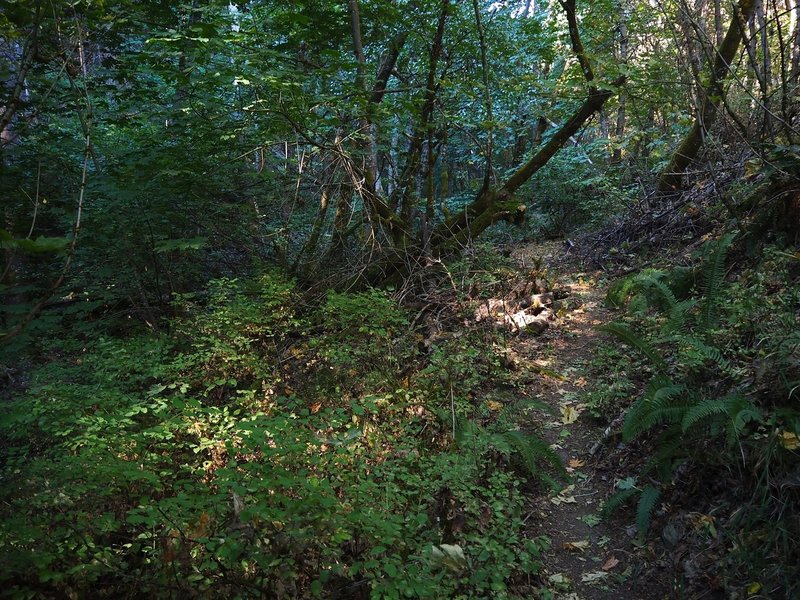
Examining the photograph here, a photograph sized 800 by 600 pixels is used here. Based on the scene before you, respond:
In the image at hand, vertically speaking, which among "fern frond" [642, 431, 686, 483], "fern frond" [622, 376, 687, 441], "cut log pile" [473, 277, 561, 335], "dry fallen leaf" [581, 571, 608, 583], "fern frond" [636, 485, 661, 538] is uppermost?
"cut log pile" [473, 277, 561, 335]

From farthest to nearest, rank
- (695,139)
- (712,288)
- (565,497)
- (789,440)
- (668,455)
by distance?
(695,139) < (712,288) < (565,497) < (668,455) < (789,440)

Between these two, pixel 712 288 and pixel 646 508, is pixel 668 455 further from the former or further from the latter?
pixel 712 288

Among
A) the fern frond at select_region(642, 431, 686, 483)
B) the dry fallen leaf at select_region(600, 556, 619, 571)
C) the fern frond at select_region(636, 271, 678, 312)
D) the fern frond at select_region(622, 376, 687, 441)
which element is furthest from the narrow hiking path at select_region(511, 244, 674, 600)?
the fern frond at select_region(636, 271, 678, 312)

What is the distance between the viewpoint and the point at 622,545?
3648 millimetres

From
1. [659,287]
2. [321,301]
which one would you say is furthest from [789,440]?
[321,301]

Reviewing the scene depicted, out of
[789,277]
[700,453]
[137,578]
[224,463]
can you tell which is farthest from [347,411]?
[789,277]

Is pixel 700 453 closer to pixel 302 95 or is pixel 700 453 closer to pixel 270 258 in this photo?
pixel 302 95

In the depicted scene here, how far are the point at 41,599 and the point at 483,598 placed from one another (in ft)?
8.01

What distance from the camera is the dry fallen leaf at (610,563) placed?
11.5ft

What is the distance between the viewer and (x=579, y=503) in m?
4.19

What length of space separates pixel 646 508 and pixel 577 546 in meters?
0.62

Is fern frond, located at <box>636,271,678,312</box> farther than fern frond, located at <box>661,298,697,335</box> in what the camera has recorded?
Yes

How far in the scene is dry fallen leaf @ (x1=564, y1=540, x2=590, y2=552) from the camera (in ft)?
12.3

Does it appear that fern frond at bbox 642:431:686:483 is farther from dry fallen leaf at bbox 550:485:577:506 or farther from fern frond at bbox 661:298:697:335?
fern frond at bbox 661:298:697:335
